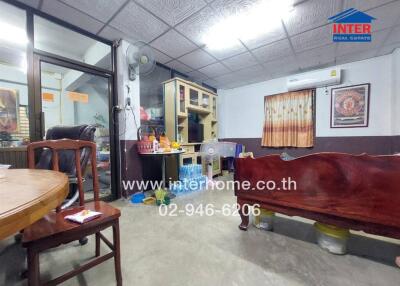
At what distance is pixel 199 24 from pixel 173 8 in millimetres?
443

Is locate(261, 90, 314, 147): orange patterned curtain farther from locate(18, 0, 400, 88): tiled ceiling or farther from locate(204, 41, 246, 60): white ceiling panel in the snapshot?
locate(204, 41, 246, 60): white ceiling panel

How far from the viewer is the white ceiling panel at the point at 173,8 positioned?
212 centimetres

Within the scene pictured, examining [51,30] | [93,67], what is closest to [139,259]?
[93,67]

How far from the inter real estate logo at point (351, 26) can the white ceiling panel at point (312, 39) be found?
0.28 feet

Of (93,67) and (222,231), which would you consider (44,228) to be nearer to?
(222,231)

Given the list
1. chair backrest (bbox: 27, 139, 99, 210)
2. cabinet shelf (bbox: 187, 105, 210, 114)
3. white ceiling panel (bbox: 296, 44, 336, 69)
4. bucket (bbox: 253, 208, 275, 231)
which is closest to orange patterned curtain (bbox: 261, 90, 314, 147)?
white ceiling panel (bbox: 296, 44, 336, 69)

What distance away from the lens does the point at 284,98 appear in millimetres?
4496

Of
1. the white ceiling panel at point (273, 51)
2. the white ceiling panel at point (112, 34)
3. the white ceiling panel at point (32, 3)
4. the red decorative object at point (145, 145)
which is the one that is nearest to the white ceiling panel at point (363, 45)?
the white ceiling panel at point (273, 51)

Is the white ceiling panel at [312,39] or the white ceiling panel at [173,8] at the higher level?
the white ceiling panel at [312,39]

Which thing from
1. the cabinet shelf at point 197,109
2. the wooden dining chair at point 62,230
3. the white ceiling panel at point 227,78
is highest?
the white ceiling panel at point 227,78

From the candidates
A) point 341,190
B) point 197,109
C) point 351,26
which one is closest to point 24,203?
point 341,190

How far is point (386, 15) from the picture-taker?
241 cm

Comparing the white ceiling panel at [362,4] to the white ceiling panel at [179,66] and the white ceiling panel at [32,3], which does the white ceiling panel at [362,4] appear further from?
the white ceiling panel at [32,3]

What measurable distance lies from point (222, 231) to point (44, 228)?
1486mm
